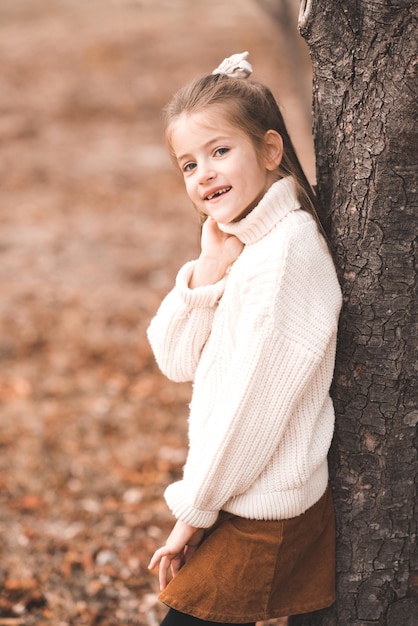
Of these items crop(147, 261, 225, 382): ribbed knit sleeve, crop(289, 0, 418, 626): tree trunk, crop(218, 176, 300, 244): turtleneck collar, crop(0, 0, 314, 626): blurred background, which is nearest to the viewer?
crop(289, 0, 418, 626): tree trunk

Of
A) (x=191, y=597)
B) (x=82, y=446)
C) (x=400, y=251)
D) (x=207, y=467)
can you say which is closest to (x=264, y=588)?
(x=191, y=597)

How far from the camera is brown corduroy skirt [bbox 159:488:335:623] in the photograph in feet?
6.86

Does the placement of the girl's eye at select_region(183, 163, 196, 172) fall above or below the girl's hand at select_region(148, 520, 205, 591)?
above

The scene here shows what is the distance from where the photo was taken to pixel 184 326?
2203 millimetres

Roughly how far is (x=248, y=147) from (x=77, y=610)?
2051 millimetres

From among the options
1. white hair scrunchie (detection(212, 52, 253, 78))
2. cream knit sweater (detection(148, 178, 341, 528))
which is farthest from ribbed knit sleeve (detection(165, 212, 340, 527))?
white hair scrunchie (detection(212, 52, 253, 78))

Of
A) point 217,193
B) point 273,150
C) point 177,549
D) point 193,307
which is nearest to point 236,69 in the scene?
point 273,150

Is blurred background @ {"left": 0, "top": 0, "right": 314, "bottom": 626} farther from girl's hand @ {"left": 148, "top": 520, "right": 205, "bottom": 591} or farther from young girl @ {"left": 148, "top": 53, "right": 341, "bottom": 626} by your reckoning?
girl's hand @ {"left": 148, "top": 520, "right": 205, "bottom": 591}

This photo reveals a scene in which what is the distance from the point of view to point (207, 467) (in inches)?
78.7

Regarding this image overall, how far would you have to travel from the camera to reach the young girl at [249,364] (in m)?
1.98

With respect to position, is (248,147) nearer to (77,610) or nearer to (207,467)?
(207,467)

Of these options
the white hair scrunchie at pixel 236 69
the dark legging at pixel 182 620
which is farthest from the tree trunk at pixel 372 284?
the dark legging at pixel 182 620

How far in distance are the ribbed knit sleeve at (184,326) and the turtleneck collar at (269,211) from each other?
0.17 metres

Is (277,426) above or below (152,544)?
above
